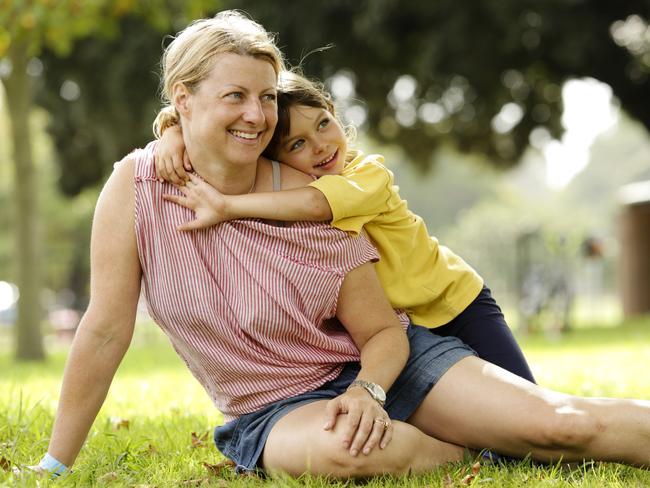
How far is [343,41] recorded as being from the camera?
16.6 metres

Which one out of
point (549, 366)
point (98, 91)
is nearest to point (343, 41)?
point (98, 91)

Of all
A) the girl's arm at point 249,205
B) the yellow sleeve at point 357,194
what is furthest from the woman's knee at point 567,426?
the girl's arm at point 249,205

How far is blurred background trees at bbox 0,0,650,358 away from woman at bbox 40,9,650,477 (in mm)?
7872

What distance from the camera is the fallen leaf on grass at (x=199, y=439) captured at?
401 centimetres

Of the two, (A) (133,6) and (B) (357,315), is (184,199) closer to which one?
(B) (357,315)

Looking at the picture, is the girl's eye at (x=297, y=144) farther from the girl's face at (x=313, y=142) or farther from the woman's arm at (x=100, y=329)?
the woman's arm at (x=100, y=329)

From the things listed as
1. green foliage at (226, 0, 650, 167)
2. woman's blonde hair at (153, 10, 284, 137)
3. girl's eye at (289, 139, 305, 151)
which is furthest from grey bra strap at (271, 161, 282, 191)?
green foliage at (226, 0, 650, 167)

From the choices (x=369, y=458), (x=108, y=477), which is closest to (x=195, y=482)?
(x=108, y=477)

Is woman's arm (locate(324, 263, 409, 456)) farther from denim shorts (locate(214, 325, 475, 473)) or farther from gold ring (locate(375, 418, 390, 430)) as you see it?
denim shorts (locate(214, 325, 475, 473))

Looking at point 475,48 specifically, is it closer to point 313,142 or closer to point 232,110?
point 313,142

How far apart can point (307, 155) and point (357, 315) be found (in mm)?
662

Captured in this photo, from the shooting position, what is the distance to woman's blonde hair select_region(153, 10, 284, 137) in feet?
10.4

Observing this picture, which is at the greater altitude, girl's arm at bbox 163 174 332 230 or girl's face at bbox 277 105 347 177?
girl's face at bbox 277 105 347 177

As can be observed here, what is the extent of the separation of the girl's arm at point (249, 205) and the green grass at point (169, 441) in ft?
2.92
